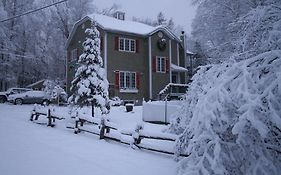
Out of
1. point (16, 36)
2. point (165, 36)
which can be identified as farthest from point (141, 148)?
point (16, 36)

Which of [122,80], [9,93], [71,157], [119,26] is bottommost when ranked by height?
[71,157]

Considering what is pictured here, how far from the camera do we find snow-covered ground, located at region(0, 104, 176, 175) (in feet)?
23.8

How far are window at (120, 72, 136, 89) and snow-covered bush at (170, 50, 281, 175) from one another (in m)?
24.1

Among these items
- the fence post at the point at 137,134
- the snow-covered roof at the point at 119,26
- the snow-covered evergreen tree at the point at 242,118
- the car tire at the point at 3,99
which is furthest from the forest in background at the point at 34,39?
the snow-covered evergreen tree at the point at 242,118

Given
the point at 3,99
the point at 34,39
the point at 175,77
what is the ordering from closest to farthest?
1. the point at 3,99
2. the point at 175,77
3. the point at 34,39

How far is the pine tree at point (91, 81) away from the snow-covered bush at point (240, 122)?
39.6ft

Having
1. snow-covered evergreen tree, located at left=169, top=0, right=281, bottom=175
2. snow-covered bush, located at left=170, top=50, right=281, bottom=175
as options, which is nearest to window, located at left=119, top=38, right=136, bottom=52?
snow-covered evergreen tree, located at left=169, top=0, right=281, bottom=175

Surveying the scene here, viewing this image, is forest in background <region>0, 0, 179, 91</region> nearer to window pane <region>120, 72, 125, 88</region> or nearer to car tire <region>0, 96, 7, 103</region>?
car tire <region>0, 96, 7, 103</region>

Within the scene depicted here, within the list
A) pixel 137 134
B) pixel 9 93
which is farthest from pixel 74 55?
pixel 137 134

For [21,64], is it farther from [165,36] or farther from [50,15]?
[165,36]

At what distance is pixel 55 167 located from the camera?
7422 millimetres

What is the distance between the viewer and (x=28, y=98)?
2853 centimetres

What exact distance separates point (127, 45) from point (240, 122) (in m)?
26.0

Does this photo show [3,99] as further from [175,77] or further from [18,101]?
[175,77]
